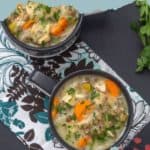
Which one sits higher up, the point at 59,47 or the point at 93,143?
the point at 59,47

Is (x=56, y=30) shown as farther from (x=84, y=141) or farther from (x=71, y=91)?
(x=84, y=141)

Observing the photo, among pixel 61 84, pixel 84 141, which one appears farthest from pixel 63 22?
pixel 84 141

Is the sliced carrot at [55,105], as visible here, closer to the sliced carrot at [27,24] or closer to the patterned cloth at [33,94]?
the patterned cloth at [33,94]

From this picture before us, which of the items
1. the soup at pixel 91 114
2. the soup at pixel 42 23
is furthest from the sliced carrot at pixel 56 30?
the soup at pixel 91 114

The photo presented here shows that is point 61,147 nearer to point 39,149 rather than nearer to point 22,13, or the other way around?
point 39,149

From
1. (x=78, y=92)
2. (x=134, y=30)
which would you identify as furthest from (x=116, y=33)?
(x=78, y=92)

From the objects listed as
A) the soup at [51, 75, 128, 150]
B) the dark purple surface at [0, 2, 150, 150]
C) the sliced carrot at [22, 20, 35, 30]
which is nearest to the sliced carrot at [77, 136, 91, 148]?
the soup at [51, 75, 128, 150]
